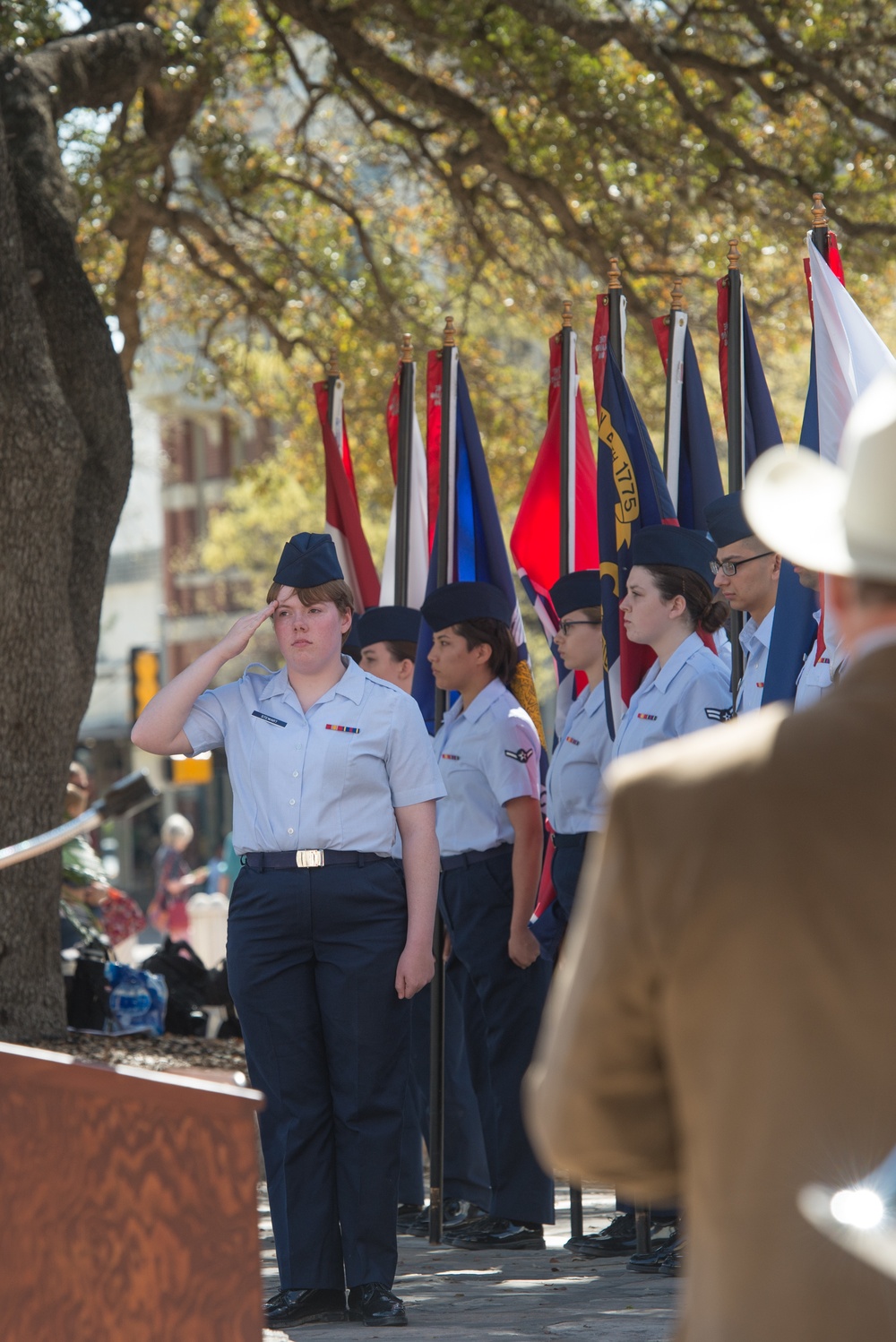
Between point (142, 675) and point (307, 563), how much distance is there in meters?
11.9

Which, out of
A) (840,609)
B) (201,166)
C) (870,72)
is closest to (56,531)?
(201,166)

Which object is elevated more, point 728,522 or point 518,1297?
point 728,522

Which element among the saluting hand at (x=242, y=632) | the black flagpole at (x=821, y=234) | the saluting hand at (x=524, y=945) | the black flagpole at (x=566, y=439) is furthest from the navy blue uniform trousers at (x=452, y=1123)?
the black flagpole at (x=821, y=234)

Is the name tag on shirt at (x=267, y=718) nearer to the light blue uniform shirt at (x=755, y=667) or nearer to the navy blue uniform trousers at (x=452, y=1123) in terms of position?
the light blue uniform shirt at (x=755, y=667)

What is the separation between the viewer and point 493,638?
6.75 metres

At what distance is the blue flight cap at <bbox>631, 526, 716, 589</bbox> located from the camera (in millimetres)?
5922

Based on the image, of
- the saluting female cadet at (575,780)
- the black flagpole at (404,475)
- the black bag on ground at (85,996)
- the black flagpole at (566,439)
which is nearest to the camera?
the saluting female cadet at (575,780)

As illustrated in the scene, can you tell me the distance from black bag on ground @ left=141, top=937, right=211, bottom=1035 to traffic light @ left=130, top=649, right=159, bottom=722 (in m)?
6.51

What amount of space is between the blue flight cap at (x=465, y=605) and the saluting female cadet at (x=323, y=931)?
1.53m

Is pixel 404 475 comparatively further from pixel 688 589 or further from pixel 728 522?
pixel 728 522

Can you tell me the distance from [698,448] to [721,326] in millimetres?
551

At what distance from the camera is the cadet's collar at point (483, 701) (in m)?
6.64

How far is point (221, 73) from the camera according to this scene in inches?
436

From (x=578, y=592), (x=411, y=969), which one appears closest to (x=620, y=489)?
(x=578, y=592)
